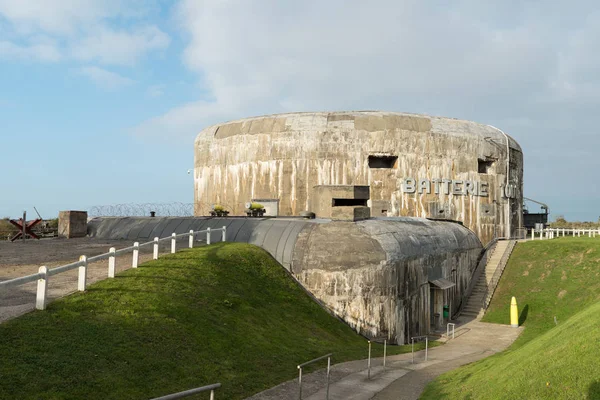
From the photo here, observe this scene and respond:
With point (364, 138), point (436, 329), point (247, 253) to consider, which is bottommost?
point (436, 329)

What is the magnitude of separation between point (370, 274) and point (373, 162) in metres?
18.6

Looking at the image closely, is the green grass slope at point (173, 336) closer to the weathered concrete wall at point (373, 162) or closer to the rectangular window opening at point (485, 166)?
the weathered concrete wall at point (373, 162)

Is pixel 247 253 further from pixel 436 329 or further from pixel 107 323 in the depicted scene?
Result: pixel 436 329

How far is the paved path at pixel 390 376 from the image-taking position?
11.7 m

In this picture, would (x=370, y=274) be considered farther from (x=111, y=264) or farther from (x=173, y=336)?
(x=111, y=264)

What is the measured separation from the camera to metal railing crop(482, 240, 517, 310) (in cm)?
2876

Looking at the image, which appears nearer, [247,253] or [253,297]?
[253,297]

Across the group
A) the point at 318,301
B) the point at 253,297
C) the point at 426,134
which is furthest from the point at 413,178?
the point at 253,297

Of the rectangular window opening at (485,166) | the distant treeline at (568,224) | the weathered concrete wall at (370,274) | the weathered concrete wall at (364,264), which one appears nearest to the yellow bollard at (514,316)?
the weathered concrete wall at (364,264)

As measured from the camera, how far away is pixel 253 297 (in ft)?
56.1

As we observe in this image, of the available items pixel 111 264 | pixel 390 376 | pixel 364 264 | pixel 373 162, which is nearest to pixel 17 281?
pixel 111 264

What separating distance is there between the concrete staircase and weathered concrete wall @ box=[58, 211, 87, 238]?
24653 mm

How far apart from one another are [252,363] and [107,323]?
3907mm

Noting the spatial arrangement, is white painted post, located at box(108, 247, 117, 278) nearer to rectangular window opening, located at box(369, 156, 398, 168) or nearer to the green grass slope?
the green grass slope
